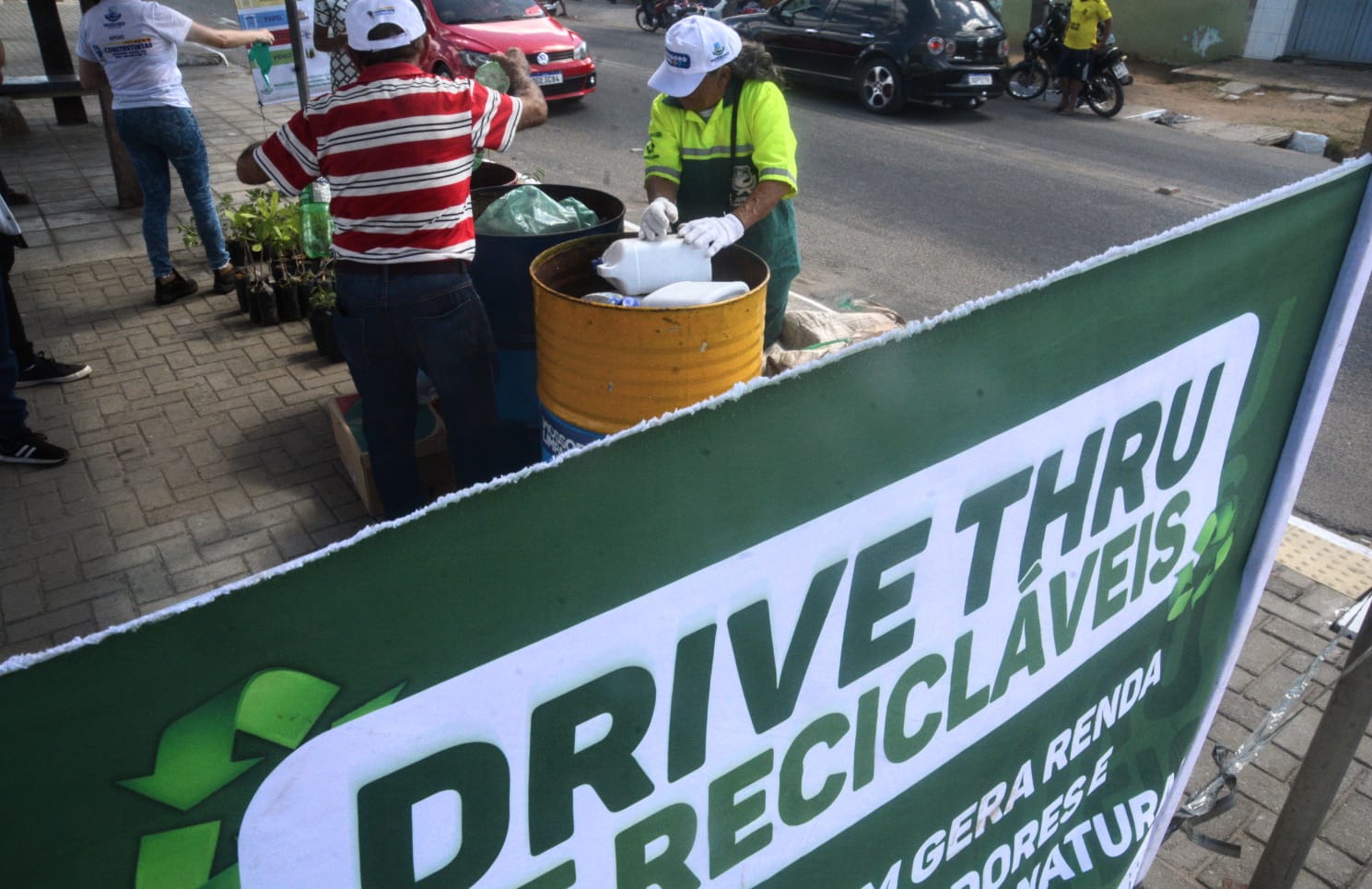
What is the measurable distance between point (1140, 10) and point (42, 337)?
18187 millimetres

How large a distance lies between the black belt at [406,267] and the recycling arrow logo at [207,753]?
2.41 metres

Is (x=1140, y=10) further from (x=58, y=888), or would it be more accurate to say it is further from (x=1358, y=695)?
(x=58, y=888)

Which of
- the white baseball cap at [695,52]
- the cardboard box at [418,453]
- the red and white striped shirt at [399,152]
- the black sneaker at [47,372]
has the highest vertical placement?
the white baseball cap at [695,52]

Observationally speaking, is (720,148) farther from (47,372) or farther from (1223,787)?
(47,372)

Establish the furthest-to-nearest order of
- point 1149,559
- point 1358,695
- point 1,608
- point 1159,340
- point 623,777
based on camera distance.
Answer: point 1,608, point 1358,695, point 1149,559, point 1159,340, point 623,777

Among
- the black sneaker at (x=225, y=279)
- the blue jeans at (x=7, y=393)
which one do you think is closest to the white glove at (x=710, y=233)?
the blue jeans at (x=7, y=393)

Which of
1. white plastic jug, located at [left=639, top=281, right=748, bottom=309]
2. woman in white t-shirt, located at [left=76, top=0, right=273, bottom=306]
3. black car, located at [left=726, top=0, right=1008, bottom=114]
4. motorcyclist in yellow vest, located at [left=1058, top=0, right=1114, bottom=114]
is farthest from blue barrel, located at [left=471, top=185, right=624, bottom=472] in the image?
motorcyclist in yellow vest, located at [left=1058, top=0, right=1114, bottom=114]

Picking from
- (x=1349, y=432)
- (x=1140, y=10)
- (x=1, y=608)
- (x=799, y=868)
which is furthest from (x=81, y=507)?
(x=1140, y=10)

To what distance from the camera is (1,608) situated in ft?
11.8

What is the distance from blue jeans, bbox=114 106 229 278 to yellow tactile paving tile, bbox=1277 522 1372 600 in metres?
5.92

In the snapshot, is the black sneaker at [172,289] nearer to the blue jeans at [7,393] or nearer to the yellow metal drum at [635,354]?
the blue jeans at [7,393]

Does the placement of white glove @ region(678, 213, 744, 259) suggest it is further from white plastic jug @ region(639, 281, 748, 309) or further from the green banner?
the green banner

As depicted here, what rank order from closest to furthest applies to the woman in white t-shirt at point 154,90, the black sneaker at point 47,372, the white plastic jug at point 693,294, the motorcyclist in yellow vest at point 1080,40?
1. the white plastic jug at point 693,294
2. the black sneaker at point 47,372
3. the woman in white t-shirt at point 154,90
4. the motorcyclist in yellow vest at point 1080,40

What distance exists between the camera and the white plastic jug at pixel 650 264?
9.69 ft
